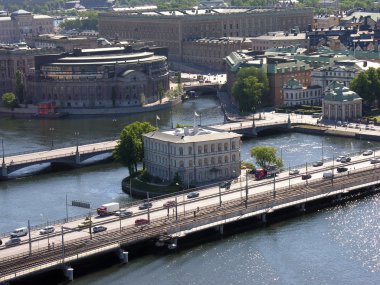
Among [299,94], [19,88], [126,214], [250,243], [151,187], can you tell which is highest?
[126,214]

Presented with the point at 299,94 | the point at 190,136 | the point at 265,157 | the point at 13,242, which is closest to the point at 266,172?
the point at 265,157

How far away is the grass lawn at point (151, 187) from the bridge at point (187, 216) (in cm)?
283

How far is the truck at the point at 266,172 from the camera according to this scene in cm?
8581

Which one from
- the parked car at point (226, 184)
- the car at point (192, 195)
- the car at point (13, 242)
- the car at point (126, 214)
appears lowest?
the parked car at point (226, 184)

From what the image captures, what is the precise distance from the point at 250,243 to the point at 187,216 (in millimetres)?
5186

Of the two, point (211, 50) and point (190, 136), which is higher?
point (190, 136)

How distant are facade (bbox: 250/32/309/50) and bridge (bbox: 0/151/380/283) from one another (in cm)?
7991

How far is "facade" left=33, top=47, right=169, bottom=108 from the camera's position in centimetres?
14038

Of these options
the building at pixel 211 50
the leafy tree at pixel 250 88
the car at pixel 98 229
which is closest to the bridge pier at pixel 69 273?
the car at pixel 98 229

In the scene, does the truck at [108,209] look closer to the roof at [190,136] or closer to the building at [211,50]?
the roof at [190,136]

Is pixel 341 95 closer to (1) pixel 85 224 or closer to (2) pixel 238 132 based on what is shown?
(2) pixel 238 132

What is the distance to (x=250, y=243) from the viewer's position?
71.7m

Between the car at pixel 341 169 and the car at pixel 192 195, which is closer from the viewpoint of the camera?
the car at pixel 192 195

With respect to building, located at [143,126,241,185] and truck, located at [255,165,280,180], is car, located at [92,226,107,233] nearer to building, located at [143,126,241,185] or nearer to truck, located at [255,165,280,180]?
building, located at [143,126,241,185]
